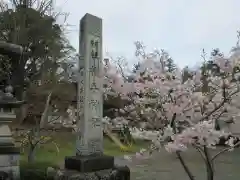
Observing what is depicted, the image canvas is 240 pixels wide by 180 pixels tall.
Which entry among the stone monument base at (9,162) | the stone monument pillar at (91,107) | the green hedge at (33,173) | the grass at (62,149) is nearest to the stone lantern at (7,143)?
the stone monument base at (9,162)

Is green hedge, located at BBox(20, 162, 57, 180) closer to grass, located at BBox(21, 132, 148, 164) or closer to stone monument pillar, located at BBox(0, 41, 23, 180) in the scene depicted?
stone monument pillar, located at BBox(0, 41, 23, 180)

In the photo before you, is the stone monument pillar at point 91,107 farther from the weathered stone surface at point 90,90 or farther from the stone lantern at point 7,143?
the stone lantern at point 7,143

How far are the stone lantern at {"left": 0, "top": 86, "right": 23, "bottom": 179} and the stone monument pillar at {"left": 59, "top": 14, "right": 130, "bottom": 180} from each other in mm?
1614

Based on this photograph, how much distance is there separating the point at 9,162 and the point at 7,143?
356 millimetres

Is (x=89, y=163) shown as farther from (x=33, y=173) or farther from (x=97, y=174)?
(x=33, y=173)

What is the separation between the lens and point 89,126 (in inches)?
200

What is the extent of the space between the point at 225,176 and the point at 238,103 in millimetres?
5782

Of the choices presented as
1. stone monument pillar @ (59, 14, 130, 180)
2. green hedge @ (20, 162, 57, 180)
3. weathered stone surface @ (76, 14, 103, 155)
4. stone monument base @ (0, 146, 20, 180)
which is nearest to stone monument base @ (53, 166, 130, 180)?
stone monument pillar @ (59, 14, 130, 180)

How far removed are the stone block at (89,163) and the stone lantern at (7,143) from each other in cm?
166

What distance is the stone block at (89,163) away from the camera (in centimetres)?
466

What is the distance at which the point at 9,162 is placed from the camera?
6.02 m

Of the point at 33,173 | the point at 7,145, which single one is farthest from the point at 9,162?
the point at 33,173

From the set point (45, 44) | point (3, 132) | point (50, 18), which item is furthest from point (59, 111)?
point (3, 132)

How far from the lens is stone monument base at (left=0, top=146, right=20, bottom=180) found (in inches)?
233
